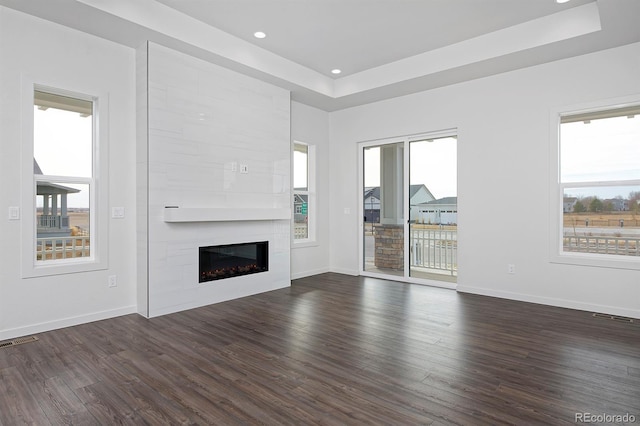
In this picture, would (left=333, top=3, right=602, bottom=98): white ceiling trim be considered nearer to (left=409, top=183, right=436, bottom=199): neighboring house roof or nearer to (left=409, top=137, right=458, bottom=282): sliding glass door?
(left=409, top=137, right=458, bottom=282): sliding glass door

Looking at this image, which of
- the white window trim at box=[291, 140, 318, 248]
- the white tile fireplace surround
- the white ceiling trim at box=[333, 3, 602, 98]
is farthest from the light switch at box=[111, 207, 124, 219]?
the white ceiling trim at box=[333, 3, 602, 98]

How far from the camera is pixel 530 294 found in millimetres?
4535

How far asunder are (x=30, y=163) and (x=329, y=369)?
127 inches

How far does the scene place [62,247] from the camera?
370cm

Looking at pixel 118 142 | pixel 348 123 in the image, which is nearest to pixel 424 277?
pixel 348 123

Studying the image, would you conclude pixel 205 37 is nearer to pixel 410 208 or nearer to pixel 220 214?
pixel 220 214

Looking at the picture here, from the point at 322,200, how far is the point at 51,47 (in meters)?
4.18

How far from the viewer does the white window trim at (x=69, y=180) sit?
11.0ft

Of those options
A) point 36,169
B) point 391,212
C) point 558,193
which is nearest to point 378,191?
point 391,212

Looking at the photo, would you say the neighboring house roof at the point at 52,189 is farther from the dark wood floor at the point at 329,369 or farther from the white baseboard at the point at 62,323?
the dark wood floor at the point at 329,369

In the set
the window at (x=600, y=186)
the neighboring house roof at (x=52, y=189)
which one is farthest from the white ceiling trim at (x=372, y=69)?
the neighboring house roof at (x=52, y=189)

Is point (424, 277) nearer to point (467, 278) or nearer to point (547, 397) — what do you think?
point (467, 278)

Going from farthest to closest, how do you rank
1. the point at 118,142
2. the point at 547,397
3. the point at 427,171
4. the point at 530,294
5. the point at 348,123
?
the point at 348,123, the point at 427,171, the point at 530,294, the point at 118,142, the point at 547,397

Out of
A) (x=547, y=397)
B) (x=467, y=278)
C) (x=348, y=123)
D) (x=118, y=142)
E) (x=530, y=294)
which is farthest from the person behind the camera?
(x=348, y=123)
